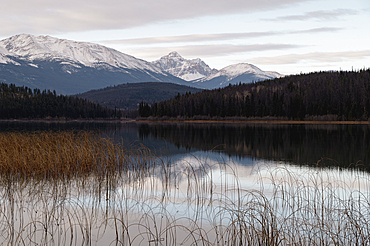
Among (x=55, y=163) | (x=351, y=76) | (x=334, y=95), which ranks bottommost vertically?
(x=55, y=163)

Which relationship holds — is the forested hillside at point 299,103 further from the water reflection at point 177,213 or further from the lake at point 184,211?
the water reflection at point 177,213

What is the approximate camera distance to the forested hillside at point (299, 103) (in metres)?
134

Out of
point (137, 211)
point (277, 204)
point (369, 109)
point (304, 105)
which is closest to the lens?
point (137, 211)

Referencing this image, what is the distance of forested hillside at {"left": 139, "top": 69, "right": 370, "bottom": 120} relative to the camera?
13350cm

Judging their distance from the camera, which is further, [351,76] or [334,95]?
[351,76]

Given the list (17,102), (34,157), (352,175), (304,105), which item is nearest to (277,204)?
(352,175)

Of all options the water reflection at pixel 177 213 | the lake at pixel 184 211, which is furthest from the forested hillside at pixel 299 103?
the water reflection at pixel 177 213

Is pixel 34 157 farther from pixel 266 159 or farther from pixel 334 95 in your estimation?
pixel 334 95

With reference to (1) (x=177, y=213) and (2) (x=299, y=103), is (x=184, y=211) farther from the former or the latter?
(2) (x=299, y=103)

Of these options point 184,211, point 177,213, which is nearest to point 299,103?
point 184,211

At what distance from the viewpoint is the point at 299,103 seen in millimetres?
140875

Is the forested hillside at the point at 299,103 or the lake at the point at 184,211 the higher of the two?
the forested hillside at the point at 299,103

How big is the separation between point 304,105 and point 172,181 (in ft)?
443

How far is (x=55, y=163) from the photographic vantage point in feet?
60.0
